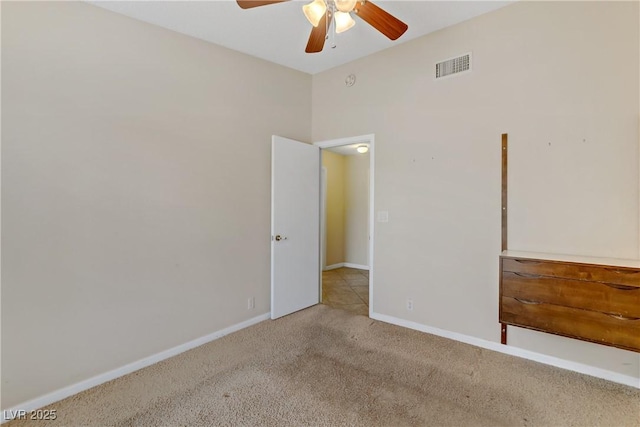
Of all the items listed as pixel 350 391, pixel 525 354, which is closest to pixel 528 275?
pixel 525 354

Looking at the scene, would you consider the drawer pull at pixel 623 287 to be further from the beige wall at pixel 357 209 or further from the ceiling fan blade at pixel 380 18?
the beige wall at pixel 357 209

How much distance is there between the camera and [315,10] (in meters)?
1.91

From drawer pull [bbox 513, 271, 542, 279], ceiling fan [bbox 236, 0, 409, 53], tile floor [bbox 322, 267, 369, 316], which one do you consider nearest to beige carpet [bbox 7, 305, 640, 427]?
drawer pull [bbox 513, 271, 542, 279]

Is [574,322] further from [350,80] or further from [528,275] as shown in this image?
[350,80]

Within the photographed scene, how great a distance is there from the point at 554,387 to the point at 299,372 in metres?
1.82

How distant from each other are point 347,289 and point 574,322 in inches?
118

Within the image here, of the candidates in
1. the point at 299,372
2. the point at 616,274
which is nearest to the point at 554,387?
the point at 616,274

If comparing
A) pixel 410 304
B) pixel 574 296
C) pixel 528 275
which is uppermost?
pixel 528 275

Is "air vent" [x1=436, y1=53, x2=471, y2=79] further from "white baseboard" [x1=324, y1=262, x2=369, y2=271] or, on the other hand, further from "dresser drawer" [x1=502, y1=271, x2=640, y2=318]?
"white baseboard" [x1=324, y1=262, x2=369, y2=271]

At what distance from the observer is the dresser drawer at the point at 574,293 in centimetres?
188

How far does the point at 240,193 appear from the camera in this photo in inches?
125

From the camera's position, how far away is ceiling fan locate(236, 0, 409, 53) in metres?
1.87

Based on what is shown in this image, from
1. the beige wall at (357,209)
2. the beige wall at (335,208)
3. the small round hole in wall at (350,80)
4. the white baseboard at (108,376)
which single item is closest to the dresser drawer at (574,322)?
the white baseboard at (108,376)

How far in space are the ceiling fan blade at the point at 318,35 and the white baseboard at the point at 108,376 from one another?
270 centimetres
